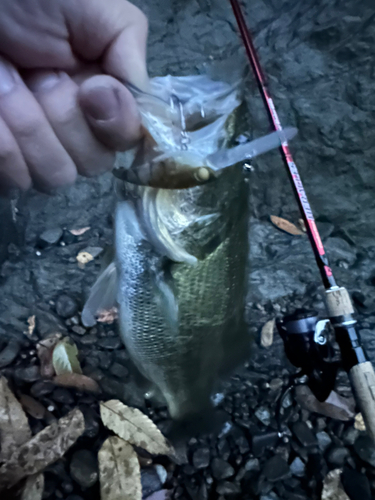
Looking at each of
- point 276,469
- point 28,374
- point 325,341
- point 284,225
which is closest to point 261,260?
point 284,225

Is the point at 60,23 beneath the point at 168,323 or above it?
above

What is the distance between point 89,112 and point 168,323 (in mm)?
340

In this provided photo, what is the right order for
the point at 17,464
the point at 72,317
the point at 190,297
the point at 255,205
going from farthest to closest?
the point at 255,205 < the point at 72,317 < the point at 190,297 < the point at 17,464

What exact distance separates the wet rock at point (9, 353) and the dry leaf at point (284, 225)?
582mm

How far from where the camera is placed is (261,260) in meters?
0.77

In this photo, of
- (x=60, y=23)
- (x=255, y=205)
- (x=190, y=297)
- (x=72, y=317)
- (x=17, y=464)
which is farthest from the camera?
(x=255, y=205)

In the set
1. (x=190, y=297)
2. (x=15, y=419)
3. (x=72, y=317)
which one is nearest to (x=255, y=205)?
(x=190, y=297)

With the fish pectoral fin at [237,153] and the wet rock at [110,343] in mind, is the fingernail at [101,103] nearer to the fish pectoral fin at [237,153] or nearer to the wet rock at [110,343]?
the fish pectoral fin at [237,153]

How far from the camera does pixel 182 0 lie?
0.64 metres

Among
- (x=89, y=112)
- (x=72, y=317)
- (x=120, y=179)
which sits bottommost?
(x=72, y=317)

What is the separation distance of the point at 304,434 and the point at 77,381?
1.20ft

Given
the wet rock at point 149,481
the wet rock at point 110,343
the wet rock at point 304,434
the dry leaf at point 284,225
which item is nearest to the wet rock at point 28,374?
the wet rock at point 110,343

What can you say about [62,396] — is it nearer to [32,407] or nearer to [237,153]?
[32,407]

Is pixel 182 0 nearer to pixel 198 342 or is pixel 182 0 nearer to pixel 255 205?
pixel 255 205
